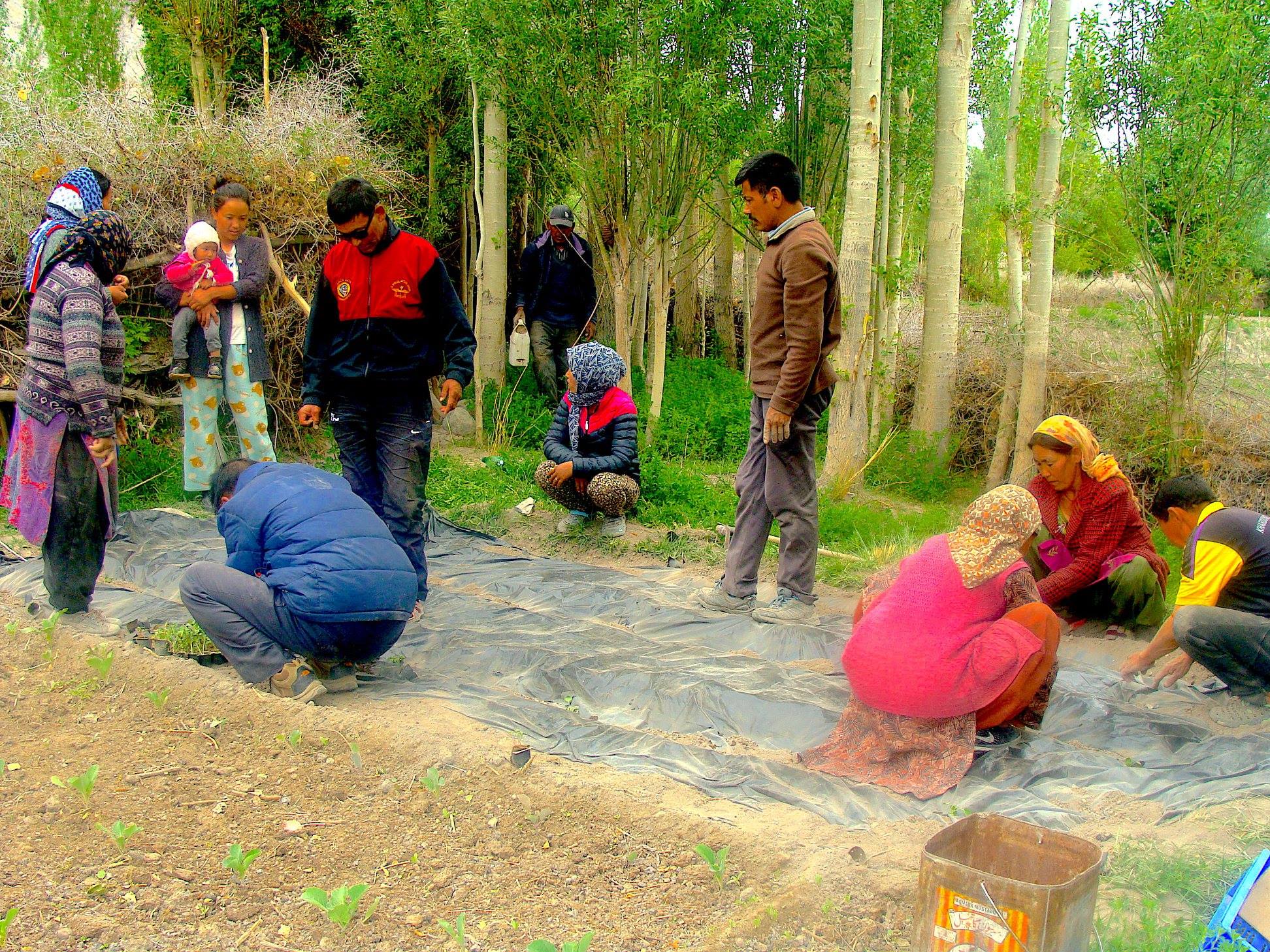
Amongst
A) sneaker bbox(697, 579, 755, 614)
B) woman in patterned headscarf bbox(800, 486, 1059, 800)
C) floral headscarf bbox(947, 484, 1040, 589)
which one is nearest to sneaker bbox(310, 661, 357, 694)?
woman in patterned headscarf bbox(800, 486, 1059, 800)

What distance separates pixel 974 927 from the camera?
2100 millimetres

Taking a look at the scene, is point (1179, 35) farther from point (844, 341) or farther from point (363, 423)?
point (363, 423)

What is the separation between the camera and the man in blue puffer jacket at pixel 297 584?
12.0ft

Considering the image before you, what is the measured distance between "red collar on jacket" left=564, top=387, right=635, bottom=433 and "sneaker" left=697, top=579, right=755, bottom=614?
1.61 m

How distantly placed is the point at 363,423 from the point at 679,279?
383 inches

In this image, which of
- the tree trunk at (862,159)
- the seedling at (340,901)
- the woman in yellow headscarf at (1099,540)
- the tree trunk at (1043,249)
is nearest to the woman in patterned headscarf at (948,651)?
the woman in yellow headscarf at (1099,540)

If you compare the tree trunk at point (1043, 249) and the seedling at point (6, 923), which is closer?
the seedling at point (6, 923)

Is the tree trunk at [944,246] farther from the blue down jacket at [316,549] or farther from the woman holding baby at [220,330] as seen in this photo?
the blue down jacket at [316,549]

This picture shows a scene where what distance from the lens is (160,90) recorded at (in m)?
12.7

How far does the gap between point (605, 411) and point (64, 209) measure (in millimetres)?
3175

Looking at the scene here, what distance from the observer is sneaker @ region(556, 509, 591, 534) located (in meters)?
6.63

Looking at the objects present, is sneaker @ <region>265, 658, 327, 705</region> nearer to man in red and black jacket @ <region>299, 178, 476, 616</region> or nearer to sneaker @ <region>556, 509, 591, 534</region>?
man in red and black jacket @ <region>299, 178, 476, 616</region>

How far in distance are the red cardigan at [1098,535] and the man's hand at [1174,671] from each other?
0.78 metres

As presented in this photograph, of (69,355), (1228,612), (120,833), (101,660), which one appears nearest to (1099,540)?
(1228,612)
